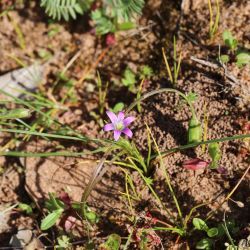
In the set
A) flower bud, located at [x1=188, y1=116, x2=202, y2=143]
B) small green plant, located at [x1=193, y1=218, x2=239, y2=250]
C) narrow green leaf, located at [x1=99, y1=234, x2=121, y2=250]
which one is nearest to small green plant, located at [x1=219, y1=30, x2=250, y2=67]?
flower bud, located at [x1=188, y1=116, x2=202, y2=143]

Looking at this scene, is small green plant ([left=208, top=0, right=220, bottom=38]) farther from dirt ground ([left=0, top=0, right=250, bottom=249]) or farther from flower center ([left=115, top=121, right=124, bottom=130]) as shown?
flower center ([left=115, top=121, right=124, bottom=130])

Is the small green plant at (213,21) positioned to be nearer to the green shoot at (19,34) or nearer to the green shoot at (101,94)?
the green shoot at (101,94)

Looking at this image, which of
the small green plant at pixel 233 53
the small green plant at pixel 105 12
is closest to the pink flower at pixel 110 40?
the small green plant at pixel 105 12

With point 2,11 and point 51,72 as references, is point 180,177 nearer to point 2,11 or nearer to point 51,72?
point 51,72

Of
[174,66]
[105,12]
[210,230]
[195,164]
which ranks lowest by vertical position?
[210,230]

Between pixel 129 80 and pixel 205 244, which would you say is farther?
pixel 129 80

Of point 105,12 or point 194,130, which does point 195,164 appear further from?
point 105,12

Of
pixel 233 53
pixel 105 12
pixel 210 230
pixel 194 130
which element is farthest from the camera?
pixel 105 12

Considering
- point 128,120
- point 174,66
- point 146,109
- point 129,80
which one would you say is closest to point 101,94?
point 129,80
